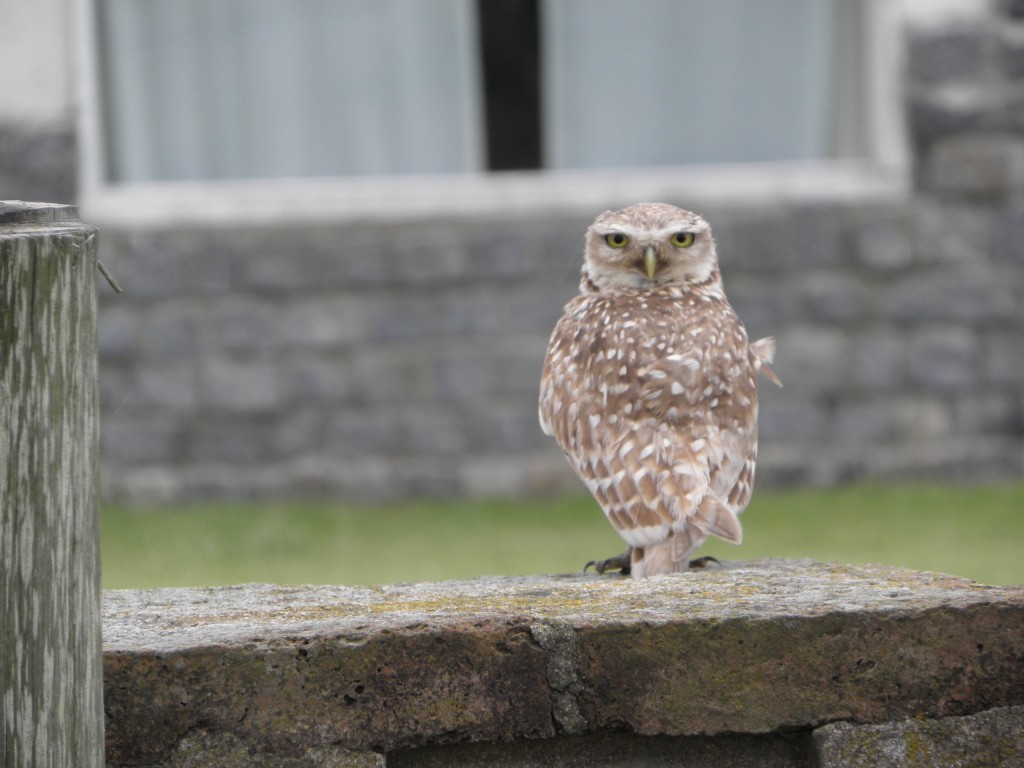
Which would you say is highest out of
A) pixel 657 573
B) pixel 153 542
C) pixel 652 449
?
pixel 652 449

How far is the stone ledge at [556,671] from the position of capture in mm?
2365

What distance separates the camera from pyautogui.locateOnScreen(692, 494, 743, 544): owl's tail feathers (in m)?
3.05

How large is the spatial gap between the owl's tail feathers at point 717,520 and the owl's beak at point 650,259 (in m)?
0.87

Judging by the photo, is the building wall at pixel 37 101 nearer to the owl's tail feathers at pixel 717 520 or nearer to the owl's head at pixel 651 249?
the owl's head at pixel 651 249

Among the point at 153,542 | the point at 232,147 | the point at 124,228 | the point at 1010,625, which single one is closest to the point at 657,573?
the point at 1010,625

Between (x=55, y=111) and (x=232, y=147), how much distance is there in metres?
1.09

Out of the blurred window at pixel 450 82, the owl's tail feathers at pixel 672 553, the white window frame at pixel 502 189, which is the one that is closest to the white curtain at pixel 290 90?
the blurred window at pixel 450 82

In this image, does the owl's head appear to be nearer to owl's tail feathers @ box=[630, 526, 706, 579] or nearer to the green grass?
owl's tail feathers @ box=[630, 526, 706, 579]

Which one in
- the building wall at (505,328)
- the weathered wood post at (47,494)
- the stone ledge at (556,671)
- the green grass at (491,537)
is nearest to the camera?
the weathered wood post at (47,494)

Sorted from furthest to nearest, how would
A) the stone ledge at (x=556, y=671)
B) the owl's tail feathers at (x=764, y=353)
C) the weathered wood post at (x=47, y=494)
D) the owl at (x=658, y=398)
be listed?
the owl's tail feathers at (x=764, y=353) < the owl at (x=658, y=398) < the stone ledge at (x=556, y=671) < the weathered wood post at (x=47, y=494)

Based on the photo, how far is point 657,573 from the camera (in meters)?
3.19

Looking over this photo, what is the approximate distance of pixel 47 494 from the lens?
208 cm

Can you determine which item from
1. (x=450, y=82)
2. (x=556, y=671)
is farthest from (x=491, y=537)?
(x=556, y=671)

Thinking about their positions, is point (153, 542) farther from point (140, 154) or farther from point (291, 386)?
point (140, 154)
